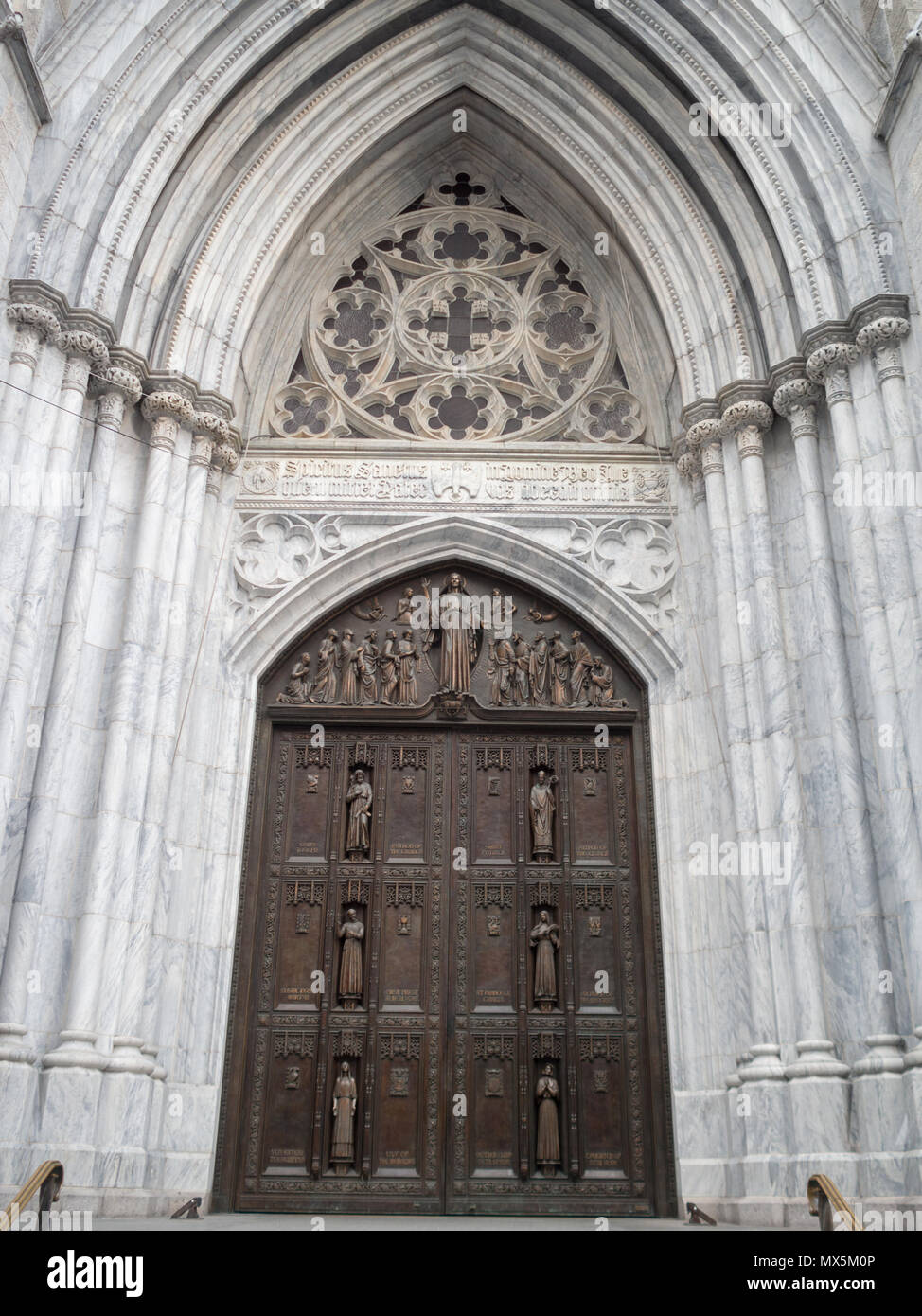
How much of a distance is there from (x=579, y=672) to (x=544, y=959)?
2604mm

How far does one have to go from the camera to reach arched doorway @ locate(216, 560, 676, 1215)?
29.0 ft

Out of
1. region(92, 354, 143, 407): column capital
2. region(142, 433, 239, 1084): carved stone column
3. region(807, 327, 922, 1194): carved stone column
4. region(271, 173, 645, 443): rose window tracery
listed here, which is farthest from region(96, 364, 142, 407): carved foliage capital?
region(807, 327, 922, 1194): carved stone column

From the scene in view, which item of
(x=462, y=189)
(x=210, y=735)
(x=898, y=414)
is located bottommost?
(x=210, y=735)

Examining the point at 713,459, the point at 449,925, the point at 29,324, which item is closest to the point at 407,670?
the point at 449,925

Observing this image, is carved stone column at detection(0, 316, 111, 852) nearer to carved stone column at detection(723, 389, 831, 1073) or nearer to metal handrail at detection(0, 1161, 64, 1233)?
metal handrail at detection(0, 1161, 64, 1233)

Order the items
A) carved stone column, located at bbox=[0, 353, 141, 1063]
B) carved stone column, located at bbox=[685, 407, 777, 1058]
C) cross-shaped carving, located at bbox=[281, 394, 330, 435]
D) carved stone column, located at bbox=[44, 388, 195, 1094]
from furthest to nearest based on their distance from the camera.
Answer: cross-shaped carving, located at bbox=[281, 394, 330, 435] < carved stone column, located at bbox=[685, 407, 777, 1058] < carved stone column, located at bbox=[44, 388, 195, 1094] < carved stone column, located at bbox=[0, 353, 141, 1063]

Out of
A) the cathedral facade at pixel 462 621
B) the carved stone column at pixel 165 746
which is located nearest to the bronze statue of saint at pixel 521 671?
the cathedral facade at pixel 462 621

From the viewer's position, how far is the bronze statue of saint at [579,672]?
10273 millimetres

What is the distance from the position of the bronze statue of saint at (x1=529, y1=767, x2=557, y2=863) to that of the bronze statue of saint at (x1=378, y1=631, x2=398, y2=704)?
153 centimetres

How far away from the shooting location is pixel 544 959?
9.34 metres

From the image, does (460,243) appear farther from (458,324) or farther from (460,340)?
(460,340)

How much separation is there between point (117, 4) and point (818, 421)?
7.05 m

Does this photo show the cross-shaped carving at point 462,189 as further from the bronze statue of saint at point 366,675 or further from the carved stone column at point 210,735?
the bronze statue of saint at point 366,675
